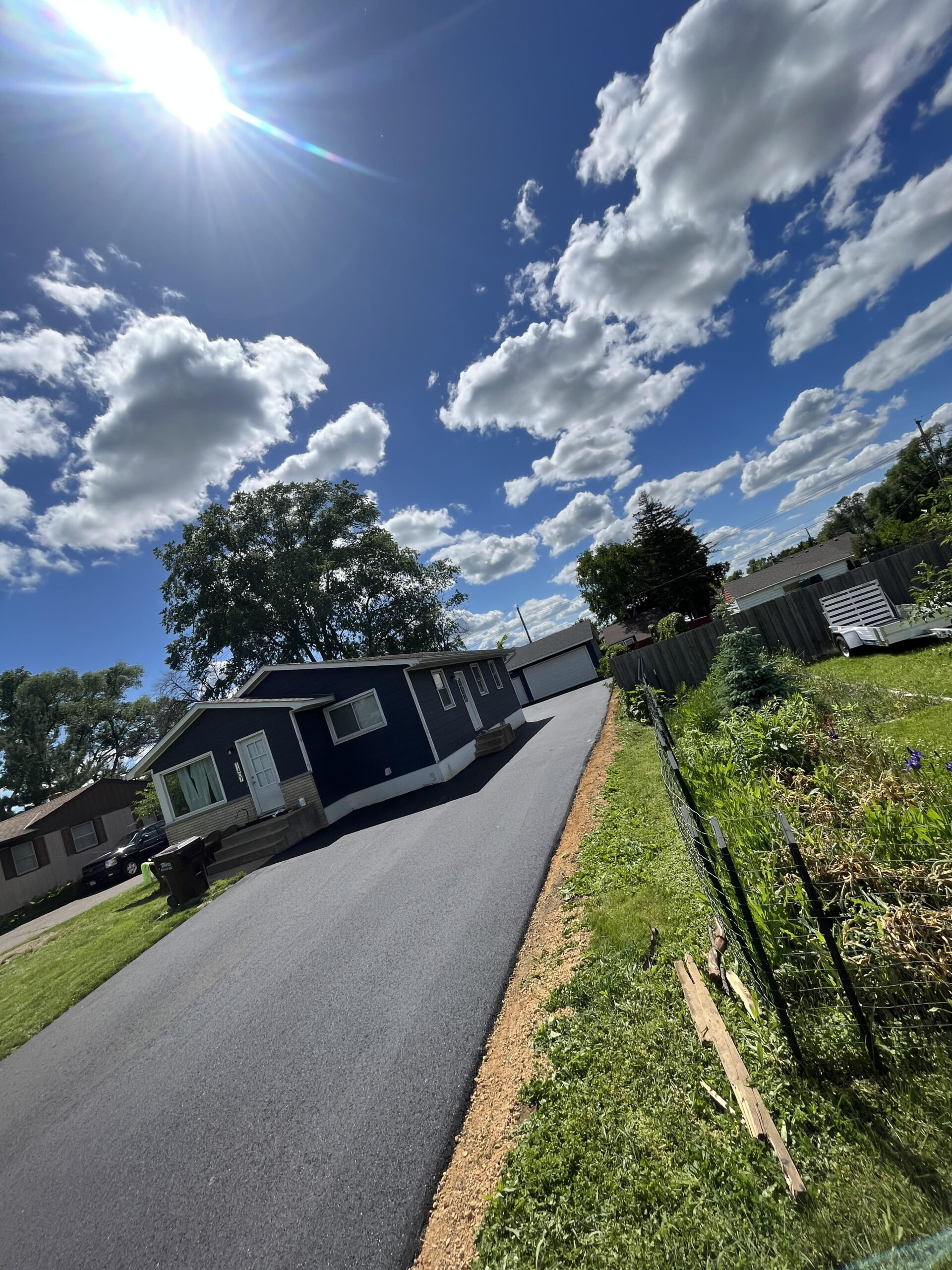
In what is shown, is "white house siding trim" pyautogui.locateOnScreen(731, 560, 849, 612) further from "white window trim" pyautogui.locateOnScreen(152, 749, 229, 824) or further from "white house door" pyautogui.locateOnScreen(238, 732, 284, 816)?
"white window trim" pyautogui.locateOnScreen(152, 749, 229, 824)

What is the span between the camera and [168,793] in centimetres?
1641

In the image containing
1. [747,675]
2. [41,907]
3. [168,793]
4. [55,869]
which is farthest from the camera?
[55,869]

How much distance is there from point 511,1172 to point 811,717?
16.6 feet

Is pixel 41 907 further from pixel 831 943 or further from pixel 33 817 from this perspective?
pixel 831 943

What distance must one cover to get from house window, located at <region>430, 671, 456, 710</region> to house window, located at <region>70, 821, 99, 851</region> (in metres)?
22.7

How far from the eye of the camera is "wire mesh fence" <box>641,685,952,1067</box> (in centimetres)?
250

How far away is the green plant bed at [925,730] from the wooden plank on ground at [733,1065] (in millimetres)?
3257

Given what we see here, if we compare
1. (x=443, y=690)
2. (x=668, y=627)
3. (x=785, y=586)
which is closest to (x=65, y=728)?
(x=443, y=690)

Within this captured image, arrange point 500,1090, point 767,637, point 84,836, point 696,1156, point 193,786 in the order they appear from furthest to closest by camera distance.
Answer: point 84,836 < point 193,786 < point 767,637 < point 500,1090 < point 696,1156

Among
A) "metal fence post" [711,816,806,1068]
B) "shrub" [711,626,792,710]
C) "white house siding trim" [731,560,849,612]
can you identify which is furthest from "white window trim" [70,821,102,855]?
"white house siding trim" [731,560,849,612]

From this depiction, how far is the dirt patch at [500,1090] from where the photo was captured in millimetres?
2449

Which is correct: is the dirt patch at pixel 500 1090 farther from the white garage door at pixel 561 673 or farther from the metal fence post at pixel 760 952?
the white garage door at pixel 561 673

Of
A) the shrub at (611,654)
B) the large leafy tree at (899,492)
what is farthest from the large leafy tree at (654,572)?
the shrub at (611,654)

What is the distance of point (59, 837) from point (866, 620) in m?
33.7
